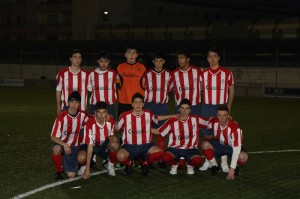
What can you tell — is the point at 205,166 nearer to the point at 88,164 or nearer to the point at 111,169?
the point at 111,169

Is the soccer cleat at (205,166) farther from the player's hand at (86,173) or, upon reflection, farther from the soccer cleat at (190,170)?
the player's hand at (86,173)

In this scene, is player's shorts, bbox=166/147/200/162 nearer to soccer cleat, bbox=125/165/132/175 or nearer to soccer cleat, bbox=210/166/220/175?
soccer cleat, bbox=210/166/220/175

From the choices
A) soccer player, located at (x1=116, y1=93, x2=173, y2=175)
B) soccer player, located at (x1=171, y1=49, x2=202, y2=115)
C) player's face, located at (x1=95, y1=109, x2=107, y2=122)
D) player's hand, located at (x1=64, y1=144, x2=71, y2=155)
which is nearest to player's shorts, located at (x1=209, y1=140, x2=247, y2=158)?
soccer player, located at (x1=116, y1=93, x2=173, y2=175)

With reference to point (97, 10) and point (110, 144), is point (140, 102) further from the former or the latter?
point (97, 10)

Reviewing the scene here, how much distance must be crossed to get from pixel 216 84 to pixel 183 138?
4.07 feet

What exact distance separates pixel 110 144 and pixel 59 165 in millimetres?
739

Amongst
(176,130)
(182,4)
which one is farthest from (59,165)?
(182,4)

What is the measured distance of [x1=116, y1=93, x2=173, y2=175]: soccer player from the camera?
6.49 metres

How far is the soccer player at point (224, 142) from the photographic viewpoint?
634 centimetres

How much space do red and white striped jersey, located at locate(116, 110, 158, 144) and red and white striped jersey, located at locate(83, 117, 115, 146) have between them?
143mm

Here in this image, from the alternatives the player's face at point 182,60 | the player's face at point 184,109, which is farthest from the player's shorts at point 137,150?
the player's face at point 182,60

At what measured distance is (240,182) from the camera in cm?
610

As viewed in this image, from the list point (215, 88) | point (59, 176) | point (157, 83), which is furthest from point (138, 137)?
point (215, 88)

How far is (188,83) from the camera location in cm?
760
